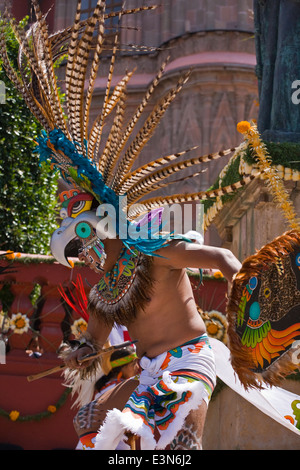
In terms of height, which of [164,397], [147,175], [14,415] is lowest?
[14,415]

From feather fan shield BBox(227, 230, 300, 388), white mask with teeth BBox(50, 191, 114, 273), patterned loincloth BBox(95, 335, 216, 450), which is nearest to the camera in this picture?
feather fan shield BBox(227, 230, 300, 388)

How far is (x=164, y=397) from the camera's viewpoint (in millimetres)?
3225

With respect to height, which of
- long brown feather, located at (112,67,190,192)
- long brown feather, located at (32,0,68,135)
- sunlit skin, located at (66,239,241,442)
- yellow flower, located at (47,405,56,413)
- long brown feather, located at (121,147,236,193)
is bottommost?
yellow flower, located at (47,405,56,413)

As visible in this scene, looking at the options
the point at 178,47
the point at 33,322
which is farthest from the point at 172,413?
the point at 178,47

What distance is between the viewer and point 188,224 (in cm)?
418

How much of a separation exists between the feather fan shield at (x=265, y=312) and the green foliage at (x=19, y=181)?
495 centimetres

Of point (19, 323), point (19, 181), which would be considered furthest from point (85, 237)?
point (19, 181)

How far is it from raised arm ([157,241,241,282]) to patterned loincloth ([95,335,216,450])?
16.9 inches

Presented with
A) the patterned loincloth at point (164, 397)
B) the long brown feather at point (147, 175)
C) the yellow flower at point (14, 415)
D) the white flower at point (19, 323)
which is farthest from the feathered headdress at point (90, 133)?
the yellow flower at point (14, 415)

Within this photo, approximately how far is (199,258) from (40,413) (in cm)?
263

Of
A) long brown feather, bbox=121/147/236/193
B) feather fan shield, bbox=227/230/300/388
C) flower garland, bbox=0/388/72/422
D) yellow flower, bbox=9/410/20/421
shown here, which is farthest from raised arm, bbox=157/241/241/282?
yellow flower, bbox=9/410/20/421

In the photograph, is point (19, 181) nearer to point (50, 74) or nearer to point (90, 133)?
point (50, 74)

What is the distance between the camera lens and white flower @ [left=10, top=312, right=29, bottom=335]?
17.8 feet

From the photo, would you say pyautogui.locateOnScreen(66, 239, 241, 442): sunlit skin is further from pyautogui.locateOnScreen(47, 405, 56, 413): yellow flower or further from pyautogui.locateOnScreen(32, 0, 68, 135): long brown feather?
pyautogui.locateOnScreen(47, 405, 56, 413): yellow flower
